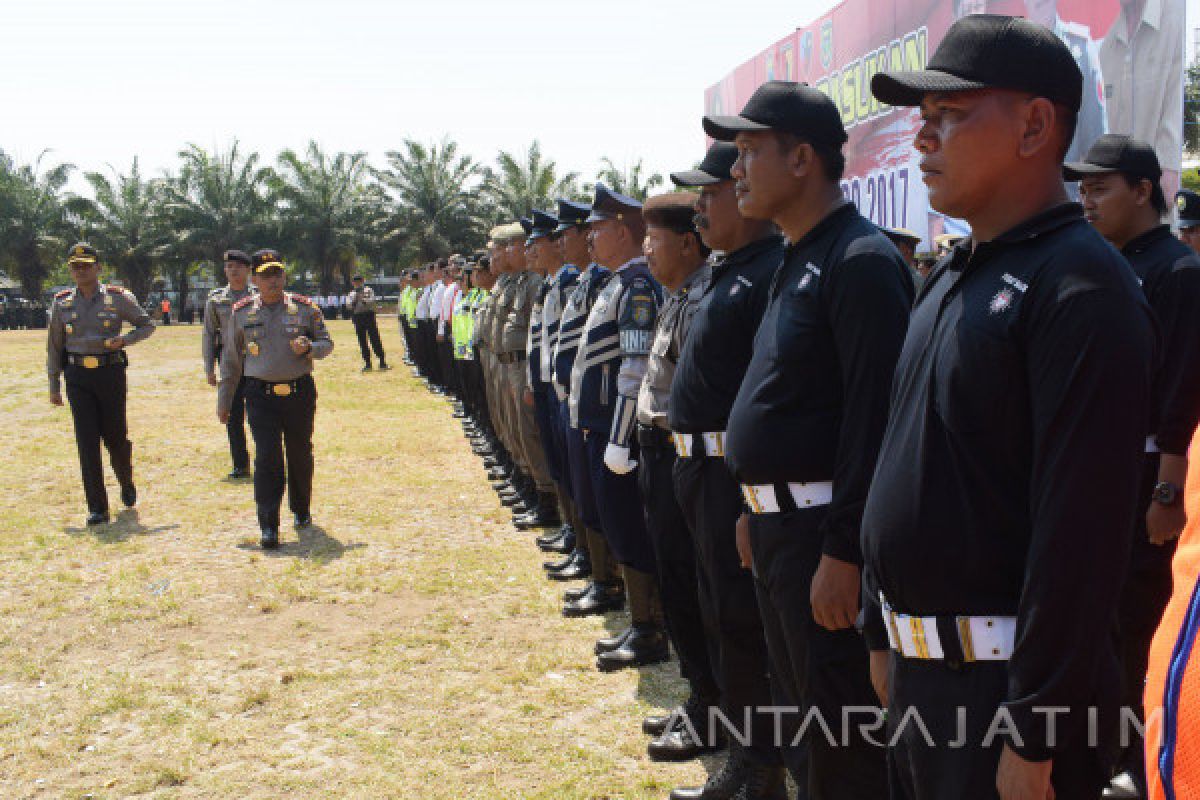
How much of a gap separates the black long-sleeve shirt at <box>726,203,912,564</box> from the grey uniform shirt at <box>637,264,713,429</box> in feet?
3.10

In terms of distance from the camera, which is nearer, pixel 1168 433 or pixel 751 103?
pixel 751 103

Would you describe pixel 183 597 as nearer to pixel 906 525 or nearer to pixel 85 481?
pixel 85 481

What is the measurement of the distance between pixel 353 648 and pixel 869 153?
624 cm

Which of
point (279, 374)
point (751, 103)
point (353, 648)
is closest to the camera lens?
point (751, 103)

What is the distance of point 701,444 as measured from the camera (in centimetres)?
341

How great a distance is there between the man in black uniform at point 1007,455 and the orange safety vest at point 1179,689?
45cm

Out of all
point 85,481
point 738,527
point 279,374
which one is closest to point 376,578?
point 279,374

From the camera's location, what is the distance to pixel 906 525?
1915 mm

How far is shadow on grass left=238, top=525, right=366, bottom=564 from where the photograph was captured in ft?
24.3

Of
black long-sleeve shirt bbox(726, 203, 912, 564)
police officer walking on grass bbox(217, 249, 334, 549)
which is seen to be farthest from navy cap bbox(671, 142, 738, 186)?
police officer walking on grass bbox(217, 249, 334, 549)

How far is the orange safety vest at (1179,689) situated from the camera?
1.09 m

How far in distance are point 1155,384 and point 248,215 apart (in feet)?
192

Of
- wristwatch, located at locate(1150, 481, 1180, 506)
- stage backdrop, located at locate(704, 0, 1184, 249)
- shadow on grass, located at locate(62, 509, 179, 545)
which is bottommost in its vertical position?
shadow on grass, located at locate(62, 509, 179, 545)

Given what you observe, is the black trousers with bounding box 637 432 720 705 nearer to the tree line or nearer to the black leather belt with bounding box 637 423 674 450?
the black leather belt with bounding box 637 423 674 450
